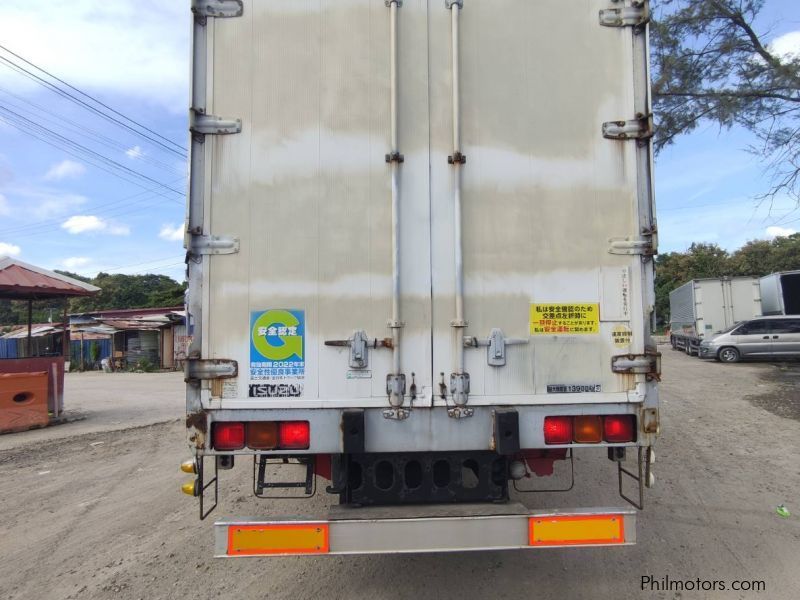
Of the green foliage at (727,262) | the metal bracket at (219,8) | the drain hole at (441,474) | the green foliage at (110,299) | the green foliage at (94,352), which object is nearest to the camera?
the metal bracket at (219,8)

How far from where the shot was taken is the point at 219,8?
3.05 m

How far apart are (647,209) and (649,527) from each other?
9.20 feet

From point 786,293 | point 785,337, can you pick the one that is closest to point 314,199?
point 785,337

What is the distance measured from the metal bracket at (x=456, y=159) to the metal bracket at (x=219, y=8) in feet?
4.80

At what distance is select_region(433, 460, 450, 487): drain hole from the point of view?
10.4ft

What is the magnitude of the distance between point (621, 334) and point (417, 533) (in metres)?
1.58

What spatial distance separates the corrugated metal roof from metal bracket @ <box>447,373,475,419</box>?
31.8 ft

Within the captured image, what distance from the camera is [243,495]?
5.23m

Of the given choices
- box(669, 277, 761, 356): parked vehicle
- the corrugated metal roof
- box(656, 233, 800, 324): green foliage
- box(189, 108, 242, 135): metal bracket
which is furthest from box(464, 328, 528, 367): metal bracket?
box(656, 233, 800, 324): green foliage

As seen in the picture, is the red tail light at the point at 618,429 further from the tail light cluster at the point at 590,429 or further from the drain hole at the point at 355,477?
the drain hole at the point at 355,477

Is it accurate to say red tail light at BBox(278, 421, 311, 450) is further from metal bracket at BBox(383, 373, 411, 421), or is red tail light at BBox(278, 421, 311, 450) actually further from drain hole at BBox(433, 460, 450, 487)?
drain hole at BBox(433, 460, 450, 487)

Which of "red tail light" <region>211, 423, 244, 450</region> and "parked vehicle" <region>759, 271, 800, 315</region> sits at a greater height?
"parked vehicle" <region>759, 271, 800, 315</region>

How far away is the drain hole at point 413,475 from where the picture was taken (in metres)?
3.20

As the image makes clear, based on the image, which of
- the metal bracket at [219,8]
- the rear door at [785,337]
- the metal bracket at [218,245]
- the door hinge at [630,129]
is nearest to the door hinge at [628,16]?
the door hinge at [630,129]
